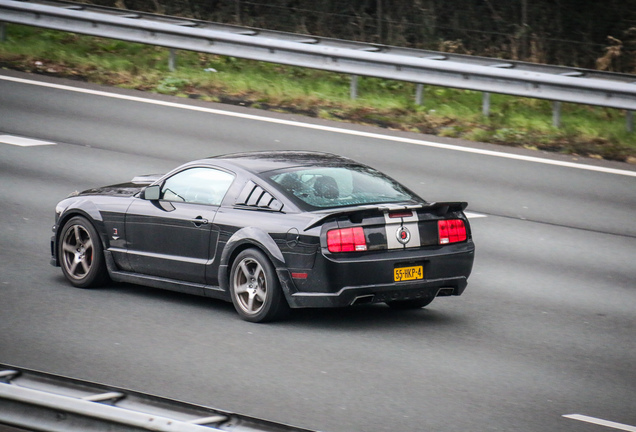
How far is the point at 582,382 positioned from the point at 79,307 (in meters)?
4.27

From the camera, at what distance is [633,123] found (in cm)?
1736

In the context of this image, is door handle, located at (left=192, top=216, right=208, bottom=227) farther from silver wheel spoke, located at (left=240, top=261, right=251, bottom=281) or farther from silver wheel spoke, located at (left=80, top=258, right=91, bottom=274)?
silver wheel spoke, located at (left=80, top=258, right=91, bottom=274)

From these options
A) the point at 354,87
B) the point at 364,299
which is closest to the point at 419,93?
the point at 354,87

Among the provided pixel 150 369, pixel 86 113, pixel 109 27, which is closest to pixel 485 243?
pixel 150 369

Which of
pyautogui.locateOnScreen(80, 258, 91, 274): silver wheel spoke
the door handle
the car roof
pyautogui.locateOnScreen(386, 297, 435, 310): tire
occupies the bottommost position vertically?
pyautogui.locateOnScreen(386, 297, 435, 310): tire

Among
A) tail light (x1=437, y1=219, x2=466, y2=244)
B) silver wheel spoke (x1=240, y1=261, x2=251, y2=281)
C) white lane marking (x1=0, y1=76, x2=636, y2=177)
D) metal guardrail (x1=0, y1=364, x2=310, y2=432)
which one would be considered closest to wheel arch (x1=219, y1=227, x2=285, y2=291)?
silver wheel spoke (x1=240, y1=261, x2=251, y2=281)

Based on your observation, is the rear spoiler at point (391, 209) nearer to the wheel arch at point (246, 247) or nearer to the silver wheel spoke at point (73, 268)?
the wheel arch at point (246, 247)

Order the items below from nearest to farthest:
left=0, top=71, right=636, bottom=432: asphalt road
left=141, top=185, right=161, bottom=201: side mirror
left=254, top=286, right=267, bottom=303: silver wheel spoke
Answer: left=0, top=71, right=636, bottom=432: asphalt road → left=254, top=286, right=267, bottom=303: silver wheel spoke → left=141, top=185, right=161, bottom=201: side mirror

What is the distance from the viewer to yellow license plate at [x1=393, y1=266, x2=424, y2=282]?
8.83 meters

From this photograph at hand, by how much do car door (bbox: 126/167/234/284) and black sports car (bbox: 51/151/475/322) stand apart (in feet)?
0.04

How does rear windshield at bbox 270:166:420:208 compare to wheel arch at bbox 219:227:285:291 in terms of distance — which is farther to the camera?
rear windshield at bbox 270:166:420:208

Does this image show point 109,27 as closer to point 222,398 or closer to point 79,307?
point 79,307

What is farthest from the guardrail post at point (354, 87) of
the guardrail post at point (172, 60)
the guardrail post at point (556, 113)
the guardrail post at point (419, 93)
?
the guardrail post at point (172, 60)

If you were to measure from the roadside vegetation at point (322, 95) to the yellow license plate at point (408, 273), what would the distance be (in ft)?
26.8
